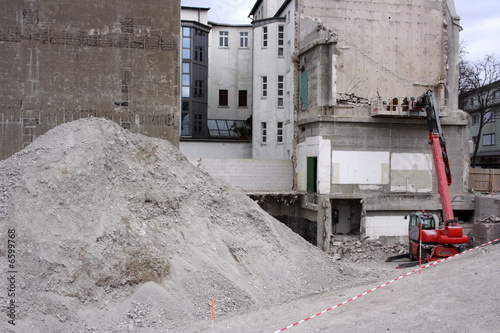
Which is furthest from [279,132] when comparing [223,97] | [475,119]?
[475,119]

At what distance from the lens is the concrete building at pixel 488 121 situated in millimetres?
44875

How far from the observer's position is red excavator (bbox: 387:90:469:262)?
2138cm

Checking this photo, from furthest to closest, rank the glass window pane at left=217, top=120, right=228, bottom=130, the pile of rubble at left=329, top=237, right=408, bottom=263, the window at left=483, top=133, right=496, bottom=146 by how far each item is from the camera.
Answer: the window at left=483, top=133, right=496, bottom=146 → the glass window pane at left=217, top=120, right=228, bottom=130 → the pile of rubble at left=329, top=237, right=408, bottom=263

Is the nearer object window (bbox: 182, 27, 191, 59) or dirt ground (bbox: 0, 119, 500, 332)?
dirt ground (bbox: 0, 119, 500, 332)

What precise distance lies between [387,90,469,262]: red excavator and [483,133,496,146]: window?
1166 inches

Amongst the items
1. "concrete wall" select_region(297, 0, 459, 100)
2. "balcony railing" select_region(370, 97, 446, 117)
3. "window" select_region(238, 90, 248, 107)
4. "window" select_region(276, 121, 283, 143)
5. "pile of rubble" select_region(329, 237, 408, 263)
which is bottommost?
"pile of rubble" select_region(329, 237, 408, 263)

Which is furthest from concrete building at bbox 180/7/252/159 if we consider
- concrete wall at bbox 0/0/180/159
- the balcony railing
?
concrete wall at bbox 0/0/180/159

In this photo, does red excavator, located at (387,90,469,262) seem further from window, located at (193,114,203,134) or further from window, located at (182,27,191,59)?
window, located at (182,27,191,59)

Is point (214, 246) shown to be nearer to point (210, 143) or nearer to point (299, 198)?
point (299, 198)

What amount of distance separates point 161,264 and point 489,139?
4511 centimetres

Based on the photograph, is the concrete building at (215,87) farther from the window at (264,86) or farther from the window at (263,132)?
the window at (264,86)

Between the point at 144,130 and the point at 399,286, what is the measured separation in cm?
1243

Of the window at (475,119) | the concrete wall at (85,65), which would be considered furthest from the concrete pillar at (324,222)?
the window at (475,119)

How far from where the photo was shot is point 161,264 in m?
14.8
